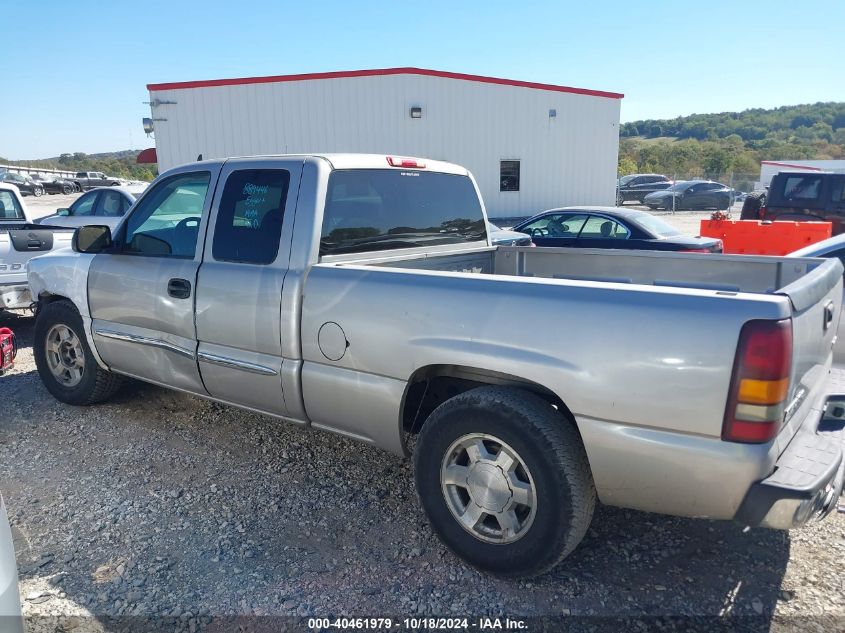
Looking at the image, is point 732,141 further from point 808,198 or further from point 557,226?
point 557,226

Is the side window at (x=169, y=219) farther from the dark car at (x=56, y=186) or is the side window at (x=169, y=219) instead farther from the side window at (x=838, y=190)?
the dark car at (x=56, y=186)

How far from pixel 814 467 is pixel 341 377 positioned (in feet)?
7.01

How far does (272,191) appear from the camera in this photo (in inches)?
148

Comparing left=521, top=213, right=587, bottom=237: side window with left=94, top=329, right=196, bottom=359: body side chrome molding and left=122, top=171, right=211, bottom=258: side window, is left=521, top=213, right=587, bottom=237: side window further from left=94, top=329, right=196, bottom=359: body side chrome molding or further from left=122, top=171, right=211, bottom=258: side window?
left=94, top=329, right=196, bottom=359: body side chrome molding

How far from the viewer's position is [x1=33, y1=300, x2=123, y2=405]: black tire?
4957mm

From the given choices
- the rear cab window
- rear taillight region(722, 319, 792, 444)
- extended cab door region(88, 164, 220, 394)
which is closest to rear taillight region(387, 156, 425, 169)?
extended cab door region(88, 164, 220, 394)

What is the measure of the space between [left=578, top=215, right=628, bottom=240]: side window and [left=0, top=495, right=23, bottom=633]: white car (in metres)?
8.80

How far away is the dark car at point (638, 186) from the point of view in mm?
34947

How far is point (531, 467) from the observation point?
2.74m

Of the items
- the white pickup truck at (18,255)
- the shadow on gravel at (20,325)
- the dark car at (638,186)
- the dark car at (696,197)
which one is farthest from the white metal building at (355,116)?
the white pickup truck at (18,255)

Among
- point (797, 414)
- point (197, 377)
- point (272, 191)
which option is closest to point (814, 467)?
point (797, 414)

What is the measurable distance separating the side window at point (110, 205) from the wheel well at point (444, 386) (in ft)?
29.7

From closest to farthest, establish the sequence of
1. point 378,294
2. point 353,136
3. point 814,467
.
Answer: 1. point 814,467
2. point 378,294
3. point 353,136

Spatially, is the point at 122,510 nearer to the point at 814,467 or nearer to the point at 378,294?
the point at 378,294
